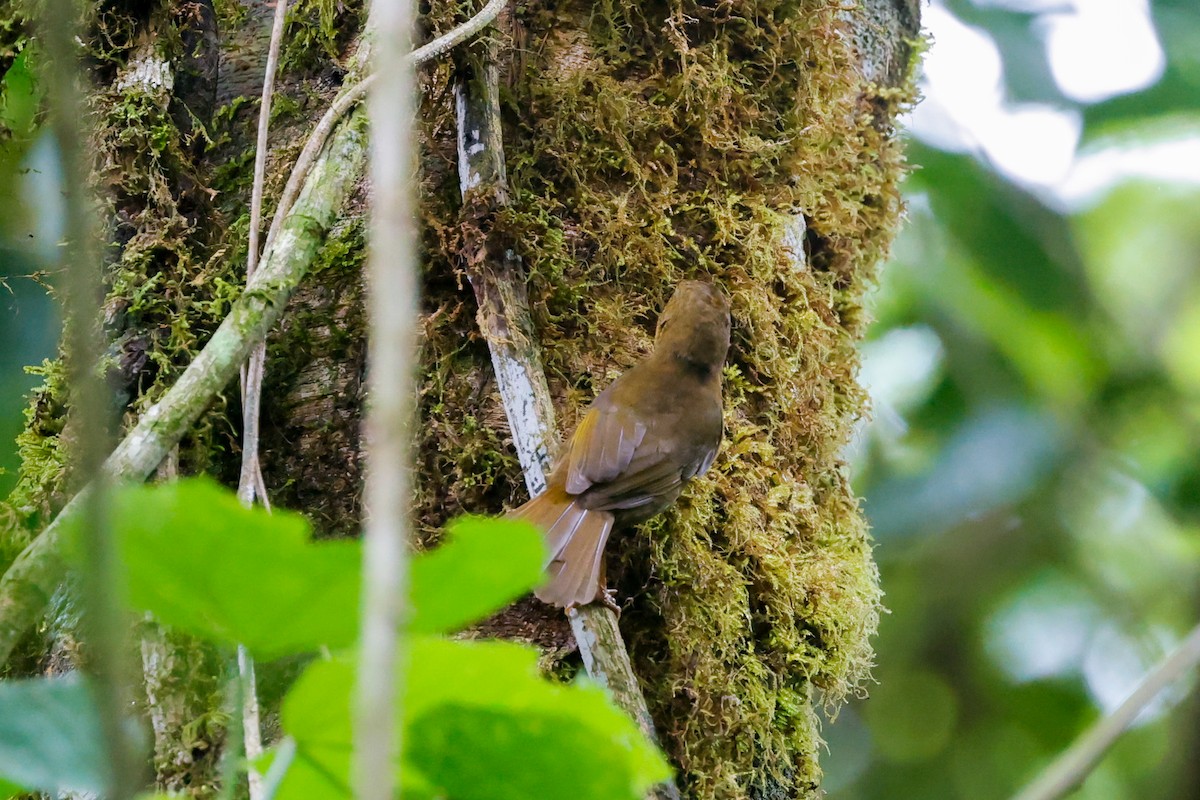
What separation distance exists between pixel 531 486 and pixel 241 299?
2.08 ft

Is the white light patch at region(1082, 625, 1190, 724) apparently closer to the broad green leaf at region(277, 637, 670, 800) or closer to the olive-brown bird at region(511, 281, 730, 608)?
the olive-brown bird at region(511, 281, 730, 608)

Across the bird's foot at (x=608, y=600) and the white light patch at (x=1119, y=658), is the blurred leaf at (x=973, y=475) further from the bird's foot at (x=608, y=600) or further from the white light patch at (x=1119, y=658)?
the bird's foot at (x=608, y=600)

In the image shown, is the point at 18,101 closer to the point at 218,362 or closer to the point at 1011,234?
the point at 218,362

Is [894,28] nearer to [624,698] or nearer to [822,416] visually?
[822,416]

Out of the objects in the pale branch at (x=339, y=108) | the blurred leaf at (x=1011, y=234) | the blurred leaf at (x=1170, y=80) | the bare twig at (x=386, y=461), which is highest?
the bare twig at (x=386, y=461)

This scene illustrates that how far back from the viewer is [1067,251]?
3.88m

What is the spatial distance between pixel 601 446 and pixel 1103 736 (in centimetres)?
176

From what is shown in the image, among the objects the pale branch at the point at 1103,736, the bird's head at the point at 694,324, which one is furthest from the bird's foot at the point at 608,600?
the pale branch at the point at 1103,736

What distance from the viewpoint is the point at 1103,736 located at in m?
0.64

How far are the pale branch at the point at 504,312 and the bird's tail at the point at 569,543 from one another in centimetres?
4

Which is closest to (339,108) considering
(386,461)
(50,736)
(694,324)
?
(694,324)

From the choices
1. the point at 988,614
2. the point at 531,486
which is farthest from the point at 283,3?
the point at 988,614

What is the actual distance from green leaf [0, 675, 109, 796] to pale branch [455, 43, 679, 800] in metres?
1.30

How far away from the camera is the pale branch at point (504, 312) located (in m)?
1.94
